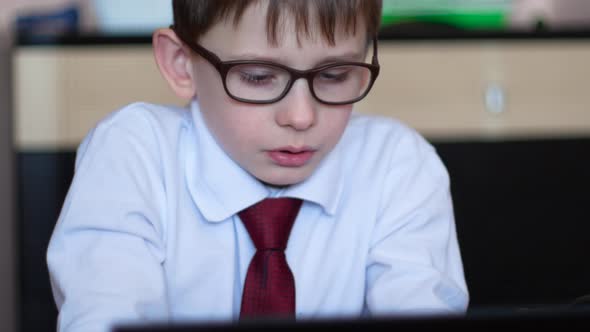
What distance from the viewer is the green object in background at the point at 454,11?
267cm

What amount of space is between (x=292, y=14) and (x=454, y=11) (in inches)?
73.0

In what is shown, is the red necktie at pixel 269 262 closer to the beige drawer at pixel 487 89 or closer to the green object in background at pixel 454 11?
the beige drawer at pixel 487 89

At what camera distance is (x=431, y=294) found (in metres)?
0.99

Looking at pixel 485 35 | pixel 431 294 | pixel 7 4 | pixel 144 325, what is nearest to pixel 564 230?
pixel 485 35

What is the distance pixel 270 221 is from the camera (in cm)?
106

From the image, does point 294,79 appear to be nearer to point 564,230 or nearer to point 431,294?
point 431,294

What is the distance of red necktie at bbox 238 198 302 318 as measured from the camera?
1.01m

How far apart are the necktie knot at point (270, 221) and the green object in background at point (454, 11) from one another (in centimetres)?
170

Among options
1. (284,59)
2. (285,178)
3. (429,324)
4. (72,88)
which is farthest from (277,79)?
(72,88)

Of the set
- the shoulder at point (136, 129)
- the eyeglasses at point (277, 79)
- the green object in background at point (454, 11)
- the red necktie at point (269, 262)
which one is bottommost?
the red necktie at point (269, 262)

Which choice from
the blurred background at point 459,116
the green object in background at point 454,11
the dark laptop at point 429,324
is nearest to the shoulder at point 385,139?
the dark laptop at point 429,324

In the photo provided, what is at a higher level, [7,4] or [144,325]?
[7,4]

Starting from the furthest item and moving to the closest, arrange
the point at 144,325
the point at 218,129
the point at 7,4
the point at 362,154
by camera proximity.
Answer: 1. the point at 7,4
2. the point at 362,154
3. the point at 218,129
4. the point at 144,325

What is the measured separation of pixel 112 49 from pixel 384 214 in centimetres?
137
